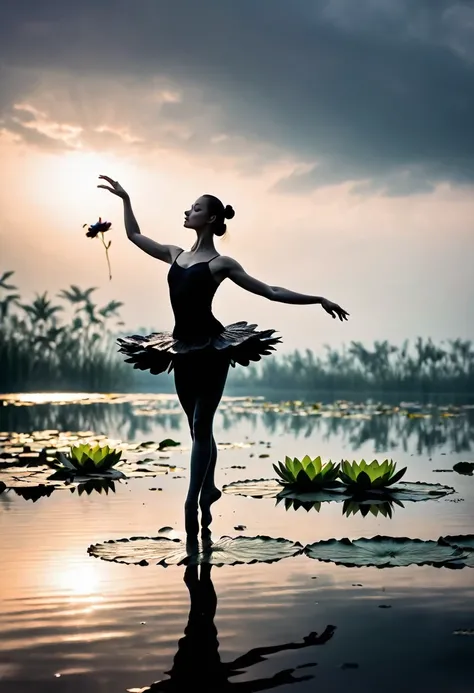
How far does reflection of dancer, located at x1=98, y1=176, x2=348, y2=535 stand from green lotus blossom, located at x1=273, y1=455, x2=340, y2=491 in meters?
1.59

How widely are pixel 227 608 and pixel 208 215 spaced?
2.13 metres

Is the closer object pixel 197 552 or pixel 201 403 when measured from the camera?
pixel 197 552

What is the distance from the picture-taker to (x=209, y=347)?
166 inches

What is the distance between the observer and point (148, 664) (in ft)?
7.75

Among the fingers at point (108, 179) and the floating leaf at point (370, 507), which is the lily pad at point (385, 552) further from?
the fingers at point (108, 179)

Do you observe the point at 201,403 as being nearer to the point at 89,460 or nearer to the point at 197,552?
the point at 197,552

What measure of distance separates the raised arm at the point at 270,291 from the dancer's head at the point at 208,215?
236mm

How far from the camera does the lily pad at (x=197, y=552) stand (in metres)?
3.65

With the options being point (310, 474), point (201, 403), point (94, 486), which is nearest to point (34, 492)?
point (94, 486)

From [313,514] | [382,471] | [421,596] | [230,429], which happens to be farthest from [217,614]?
[230,429]

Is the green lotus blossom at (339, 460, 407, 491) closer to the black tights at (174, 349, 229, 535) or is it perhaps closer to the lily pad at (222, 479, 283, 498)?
the lily pad at (222, 479, 283, 498)

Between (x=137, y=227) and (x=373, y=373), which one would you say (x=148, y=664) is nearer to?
(x=137, y=227)

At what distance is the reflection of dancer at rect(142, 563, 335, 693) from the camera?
2.20 metres

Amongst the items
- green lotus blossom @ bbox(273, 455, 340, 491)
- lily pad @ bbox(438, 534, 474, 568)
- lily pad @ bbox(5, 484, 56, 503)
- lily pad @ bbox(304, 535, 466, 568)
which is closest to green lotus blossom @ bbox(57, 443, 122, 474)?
lily pad @ bbox(5, 484, 56, 503)
